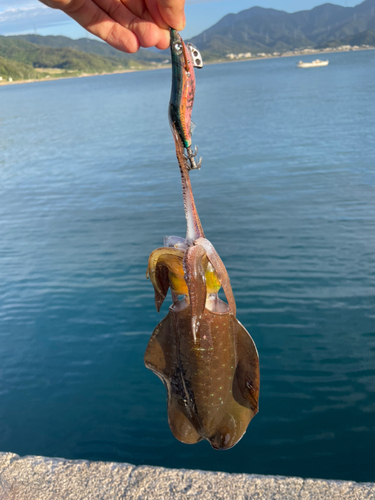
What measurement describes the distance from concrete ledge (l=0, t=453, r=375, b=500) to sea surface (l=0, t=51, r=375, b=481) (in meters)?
2.10

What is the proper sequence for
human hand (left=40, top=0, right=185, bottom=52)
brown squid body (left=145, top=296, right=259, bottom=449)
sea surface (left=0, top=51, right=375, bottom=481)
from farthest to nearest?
sea surface (left=0, top=51, right=375, bottom=481), human hand (left=40, top=0, right=185, bottom=52), brown squid body (left=145, top=296, right=259, bottom=449)

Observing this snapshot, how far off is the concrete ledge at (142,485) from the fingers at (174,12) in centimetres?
407

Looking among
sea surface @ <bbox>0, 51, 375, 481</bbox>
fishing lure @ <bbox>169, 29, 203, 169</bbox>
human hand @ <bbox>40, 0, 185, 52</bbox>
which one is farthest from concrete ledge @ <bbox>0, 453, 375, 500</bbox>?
human hand @ <bbox>40, 0, 185, 52</bbox>

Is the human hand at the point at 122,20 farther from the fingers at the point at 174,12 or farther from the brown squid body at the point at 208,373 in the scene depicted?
the brown squid body at the point at 208,373

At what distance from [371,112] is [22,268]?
32540mm

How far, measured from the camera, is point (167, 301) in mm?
10547

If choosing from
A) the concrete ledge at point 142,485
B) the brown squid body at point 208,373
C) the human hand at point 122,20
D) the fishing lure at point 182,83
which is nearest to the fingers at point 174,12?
the fishing lure at point 182,83

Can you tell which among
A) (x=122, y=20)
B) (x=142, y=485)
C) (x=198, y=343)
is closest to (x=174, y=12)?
(x=122, y=20)

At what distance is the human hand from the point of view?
2957 mm

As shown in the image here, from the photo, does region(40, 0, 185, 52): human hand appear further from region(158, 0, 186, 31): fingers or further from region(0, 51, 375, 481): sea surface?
region(0, 51, 375, 481): sea surface

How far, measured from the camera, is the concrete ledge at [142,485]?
4348 millimetres

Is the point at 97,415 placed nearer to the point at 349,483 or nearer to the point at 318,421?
the point at 318,421

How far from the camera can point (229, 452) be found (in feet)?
22.2

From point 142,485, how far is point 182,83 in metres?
4.03
